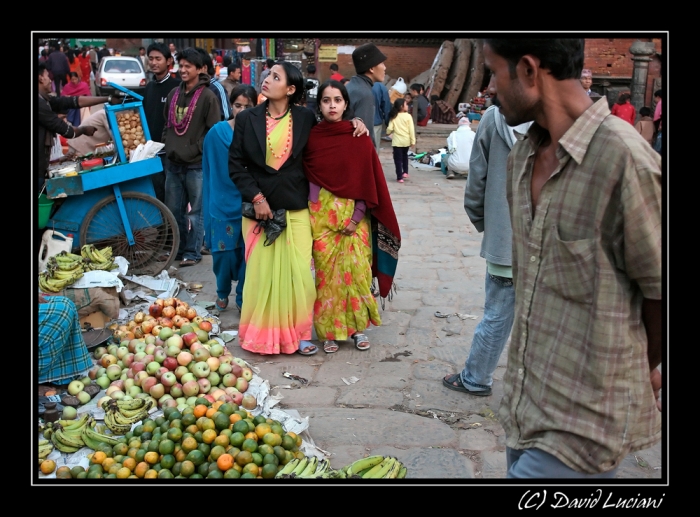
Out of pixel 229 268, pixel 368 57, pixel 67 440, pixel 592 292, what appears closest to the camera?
pixel 592 292

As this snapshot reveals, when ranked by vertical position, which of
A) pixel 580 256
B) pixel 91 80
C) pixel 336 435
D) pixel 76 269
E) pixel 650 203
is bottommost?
pixel 336 435

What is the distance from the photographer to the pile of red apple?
446cm

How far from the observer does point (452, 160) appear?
13.5m

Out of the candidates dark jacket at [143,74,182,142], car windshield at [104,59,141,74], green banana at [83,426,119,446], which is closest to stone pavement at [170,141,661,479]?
green banana at [83,426,119,446]

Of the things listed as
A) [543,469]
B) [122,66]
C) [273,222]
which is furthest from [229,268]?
[122,66]

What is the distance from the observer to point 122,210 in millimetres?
6711

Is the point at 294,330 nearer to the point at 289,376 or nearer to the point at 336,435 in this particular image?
the point at 289,376

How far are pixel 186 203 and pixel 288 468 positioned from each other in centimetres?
456

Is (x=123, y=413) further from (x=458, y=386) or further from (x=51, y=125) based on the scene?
(x=51, y=125)

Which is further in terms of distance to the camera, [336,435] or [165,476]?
[336,435]

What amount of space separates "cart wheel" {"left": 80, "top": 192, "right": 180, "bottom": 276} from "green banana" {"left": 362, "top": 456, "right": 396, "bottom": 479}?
3996 mm

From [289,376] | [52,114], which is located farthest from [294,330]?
[52,114]

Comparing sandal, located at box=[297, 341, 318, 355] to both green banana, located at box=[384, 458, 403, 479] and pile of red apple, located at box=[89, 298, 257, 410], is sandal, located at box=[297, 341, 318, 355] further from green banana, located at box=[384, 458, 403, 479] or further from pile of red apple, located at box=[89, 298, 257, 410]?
green banana, located at box=[384, 458, 403, 479]

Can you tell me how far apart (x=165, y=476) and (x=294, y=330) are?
6.56ft
